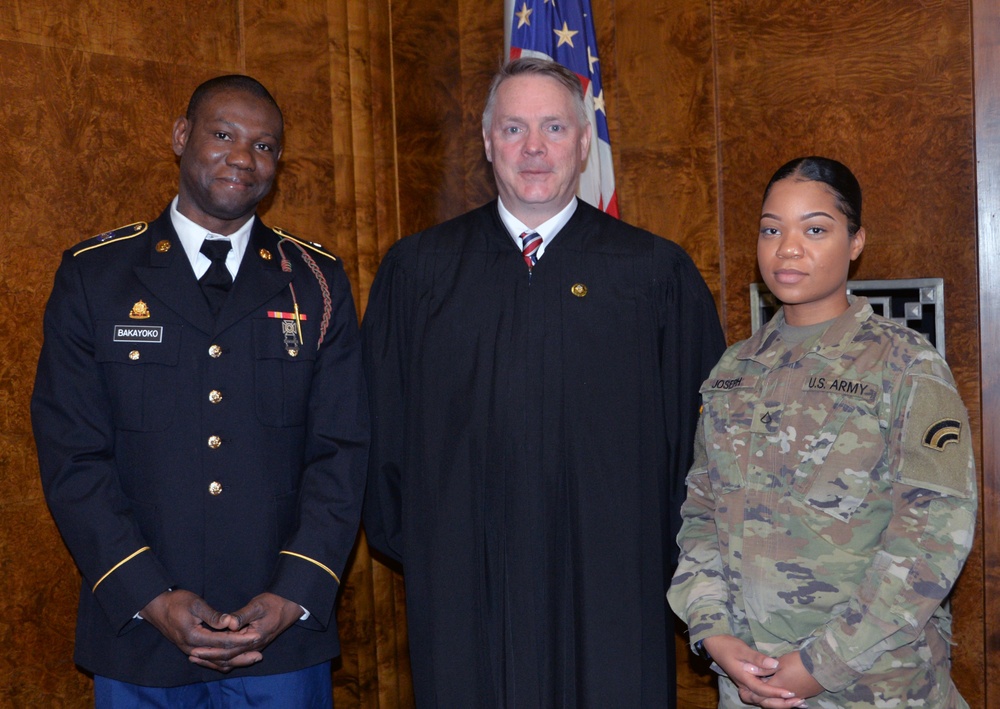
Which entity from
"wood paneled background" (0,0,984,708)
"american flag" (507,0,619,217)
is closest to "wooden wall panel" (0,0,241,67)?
"wood paneled background" (0,0,984,708)

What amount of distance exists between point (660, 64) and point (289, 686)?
7.87ft

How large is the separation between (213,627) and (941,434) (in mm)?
1444

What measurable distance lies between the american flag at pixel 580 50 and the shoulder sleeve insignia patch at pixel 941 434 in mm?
1747

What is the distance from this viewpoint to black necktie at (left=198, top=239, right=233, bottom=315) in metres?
2.12

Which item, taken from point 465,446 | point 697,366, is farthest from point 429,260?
point 697,366

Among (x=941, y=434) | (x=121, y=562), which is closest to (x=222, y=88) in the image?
(x=121, y=562)

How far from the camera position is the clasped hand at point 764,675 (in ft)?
5.75

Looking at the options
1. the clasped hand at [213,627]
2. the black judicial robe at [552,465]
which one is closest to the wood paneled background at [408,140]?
the clasped hand at [213,627]

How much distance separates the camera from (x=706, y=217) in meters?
3.32

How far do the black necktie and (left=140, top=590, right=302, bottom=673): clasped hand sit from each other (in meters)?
0.64

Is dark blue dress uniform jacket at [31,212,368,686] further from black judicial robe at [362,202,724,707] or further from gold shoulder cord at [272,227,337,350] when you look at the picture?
black judicial robe at [362,202,724,707]

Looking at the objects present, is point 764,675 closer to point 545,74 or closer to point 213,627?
point 213,627

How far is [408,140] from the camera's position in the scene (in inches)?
141

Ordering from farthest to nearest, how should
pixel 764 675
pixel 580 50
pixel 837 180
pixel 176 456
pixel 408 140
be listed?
pixel 408 140, pixel 580 50, pixel 176 456, pixel 837 180, pixel 764 675
